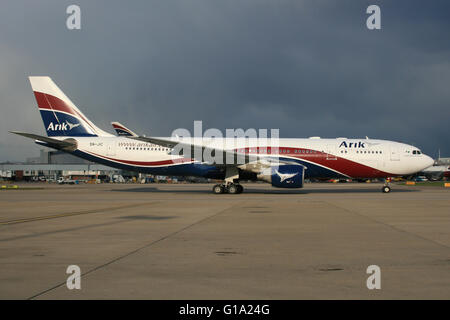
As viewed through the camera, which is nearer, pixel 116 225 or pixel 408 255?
pixel 408 255

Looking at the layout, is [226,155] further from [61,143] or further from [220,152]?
[61,143]

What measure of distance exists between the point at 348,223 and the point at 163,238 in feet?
19.1

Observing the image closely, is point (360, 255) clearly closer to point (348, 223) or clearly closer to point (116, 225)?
point (348, 223)

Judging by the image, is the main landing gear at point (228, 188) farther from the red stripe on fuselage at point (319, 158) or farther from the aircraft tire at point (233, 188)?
the red stripe on fuselage at point (319, 158)

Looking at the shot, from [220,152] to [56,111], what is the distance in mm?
12941

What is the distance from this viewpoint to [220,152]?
27297mm

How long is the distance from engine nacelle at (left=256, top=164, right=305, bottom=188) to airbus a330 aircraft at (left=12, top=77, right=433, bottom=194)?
117 centimetres

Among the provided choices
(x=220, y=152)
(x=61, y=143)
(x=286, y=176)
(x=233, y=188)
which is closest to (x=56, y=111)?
(x=61, y=143)

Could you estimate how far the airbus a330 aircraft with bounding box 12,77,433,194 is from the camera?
28.4 meters

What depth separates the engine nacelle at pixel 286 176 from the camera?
2583 cm

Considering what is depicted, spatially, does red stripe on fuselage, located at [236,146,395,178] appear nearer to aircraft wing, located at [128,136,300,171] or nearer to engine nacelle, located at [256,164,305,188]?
aircraft wing, located at [128,136,300,171]
